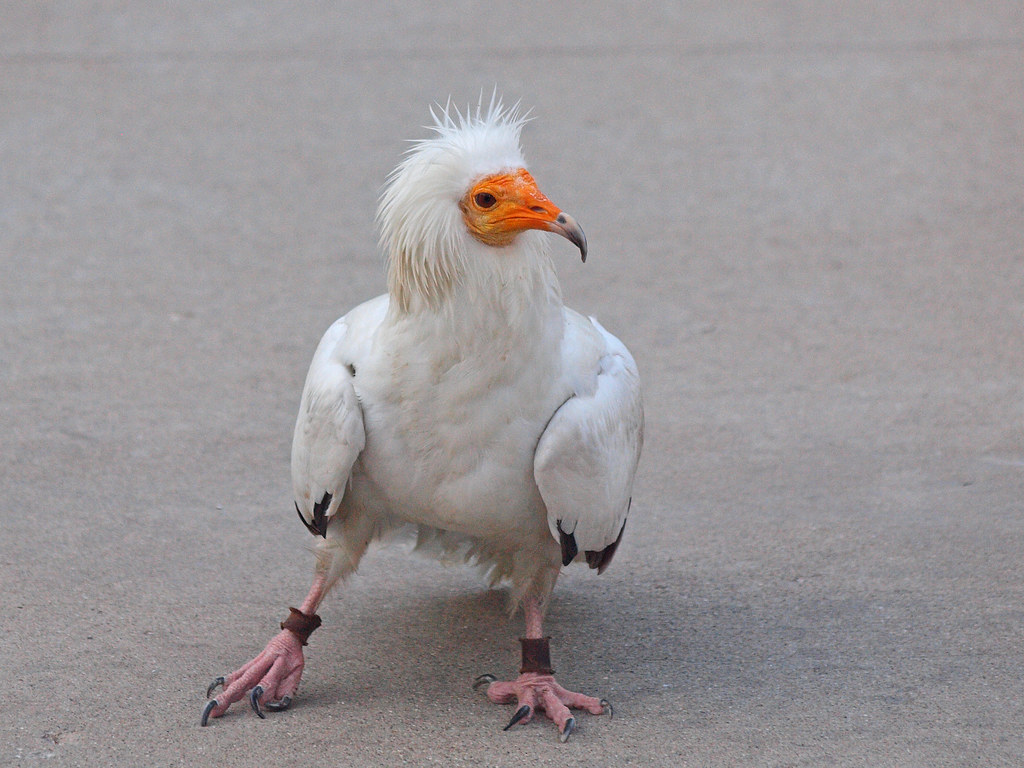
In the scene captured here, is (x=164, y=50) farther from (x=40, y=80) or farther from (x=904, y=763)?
(x=904, y=763)

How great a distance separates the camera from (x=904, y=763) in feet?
10.9

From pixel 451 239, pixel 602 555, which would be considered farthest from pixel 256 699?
pixel 451 239

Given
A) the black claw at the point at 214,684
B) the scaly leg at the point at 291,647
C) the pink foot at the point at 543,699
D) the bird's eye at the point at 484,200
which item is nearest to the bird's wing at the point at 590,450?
the pink foot at the point at 543,699

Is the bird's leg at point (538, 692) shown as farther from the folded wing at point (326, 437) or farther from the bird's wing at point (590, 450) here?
the folded wing at point (326, 437)

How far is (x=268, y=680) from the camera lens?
3.56m

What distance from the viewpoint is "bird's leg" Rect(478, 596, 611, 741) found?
351 centimetres

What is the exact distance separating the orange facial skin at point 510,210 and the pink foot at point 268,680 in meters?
1.35

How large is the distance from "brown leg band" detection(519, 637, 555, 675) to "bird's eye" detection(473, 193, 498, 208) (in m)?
1.30

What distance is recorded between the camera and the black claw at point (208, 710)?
345 centimetres

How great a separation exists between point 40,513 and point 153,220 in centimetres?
345

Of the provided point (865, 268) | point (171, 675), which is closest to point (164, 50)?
point (865, 268)

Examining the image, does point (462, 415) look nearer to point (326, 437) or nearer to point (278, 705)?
point (326, 437)

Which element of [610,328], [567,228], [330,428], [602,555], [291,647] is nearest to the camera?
[567,228]

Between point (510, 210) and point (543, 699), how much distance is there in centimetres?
139
